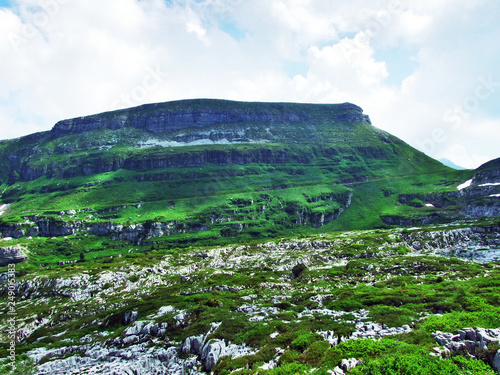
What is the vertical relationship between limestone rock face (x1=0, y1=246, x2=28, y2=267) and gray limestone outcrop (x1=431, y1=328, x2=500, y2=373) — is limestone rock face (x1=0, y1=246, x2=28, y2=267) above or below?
below

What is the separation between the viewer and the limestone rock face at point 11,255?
181625 mm

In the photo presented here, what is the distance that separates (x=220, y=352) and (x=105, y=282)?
287 ft

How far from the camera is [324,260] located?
112750mm

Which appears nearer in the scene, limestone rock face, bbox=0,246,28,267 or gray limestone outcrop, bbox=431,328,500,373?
gray limestone outcrop, bbox=431,328,500,373

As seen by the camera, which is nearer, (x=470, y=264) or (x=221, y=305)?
(x=221, y=305)

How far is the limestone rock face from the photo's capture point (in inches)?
7151

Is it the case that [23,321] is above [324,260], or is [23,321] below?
below

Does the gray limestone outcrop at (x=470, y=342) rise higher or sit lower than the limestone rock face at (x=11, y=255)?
higher

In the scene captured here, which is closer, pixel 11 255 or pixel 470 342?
pixel 470 342

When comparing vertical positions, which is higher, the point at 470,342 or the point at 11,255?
the point at 470,342

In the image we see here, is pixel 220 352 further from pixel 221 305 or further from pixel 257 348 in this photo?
pixel 221 305

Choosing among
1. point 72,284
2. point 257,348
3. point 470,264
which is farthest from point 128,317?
point 470,264

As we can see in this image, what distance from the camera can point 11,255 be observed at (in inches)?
7254

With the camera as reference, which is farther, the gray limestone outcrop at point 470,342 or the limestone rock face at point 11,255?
the limestone rock face at point 11,255
